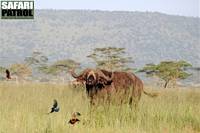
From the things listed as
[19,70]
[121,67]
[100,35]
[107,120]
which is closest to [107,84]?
[107,120]

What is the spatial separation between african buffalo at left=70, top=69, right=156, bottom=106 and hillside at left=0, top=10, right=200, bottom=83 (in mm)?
50624

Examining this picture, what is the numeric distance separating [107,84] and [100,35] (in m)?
66.5

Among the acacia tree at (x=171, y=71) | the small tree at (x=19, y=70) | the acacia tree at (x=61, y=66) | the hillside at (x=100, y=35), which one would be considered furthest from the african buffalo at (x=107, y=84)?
the hillside at (x=100, y=35)

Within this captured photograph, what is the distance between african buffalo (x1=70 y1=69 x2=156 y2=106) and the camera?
8336 millimetres

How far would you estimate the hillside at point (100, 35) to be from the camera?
215 feet

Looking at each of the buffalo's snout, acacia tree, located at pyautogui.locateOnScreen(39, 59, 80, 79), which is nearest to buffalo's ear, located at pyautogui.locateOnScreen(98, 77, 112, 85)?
the buffalo's snout

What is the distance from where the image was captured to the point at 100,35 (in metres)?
75.0

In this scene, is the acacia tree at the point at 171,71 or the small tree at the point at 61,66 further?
the small tree at the point at 61,66

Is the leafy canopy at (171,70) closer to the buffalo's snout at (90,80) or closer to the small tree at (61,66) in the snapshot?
the small tree at (61,66)

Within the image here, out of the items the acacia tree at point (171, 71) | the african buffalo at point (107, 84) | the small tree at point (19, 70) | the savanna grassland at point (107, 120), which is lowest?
the small tree at point (19, 70)

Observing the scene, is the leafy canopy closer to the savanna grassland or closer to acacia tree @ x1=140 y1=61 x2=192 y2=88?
acacia tree @ x1=140 y1=61 x2=192 y2=88

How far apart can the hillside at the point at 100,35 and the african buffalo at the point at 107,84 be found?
166 feet

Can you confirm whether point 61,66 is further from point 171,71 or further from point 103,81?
point 103,81

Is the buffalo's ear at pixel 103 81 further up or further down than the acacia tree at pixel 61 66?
further up
